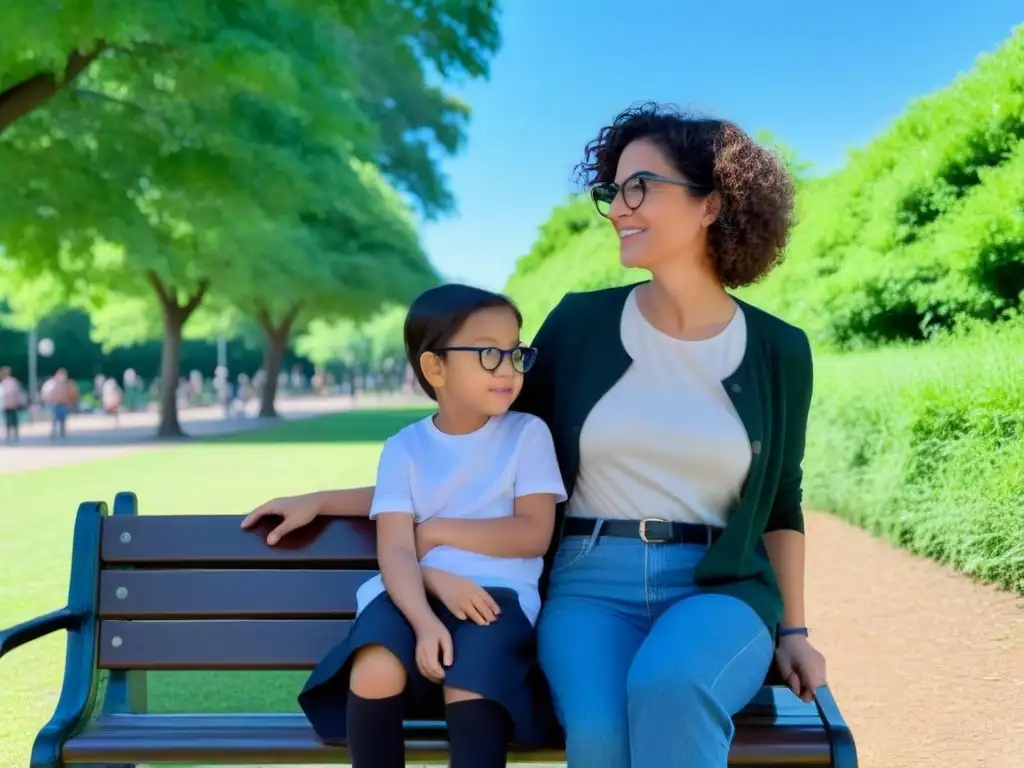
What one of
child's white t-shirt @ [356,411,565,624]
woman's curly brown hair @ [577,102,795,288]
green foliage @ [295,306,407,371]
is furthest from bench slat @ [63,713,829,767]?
green foliage @ [295,306,407,371]

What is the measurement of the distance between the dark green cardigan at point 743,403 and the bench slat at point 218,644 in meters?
0.73

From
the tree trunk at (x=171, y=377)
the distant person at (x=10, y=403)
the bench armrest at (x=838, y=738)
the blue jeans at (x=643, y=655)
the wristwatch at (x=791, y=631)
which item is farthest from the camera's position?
the tree trunk at (x=171, y=377)

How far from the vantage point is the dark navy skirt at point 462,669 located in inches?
93.0

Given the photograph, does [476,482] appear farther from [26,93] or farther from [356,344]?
[356,344]

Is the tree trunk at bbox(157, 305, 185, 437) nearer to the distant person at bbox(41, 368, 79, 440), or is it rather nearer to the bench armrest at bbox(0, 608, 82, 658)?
the distant person at bbox(41, 368, 79, 440)

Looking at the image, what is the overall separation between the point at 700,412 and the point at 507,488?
466 mm

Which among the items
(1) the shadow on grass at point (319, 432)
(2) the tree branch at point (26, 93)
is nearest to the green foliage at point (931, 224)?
(2) the tree branch at point (26, 93)

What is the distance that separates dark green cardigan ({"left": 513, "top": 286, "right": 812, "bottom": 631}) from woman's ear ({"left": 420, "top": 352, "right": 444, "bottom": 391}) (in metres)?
0.30

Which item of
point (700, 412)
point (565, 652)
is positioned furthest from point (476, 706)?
point (700, 412)

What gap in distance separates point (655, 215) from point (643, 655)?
1017 mm

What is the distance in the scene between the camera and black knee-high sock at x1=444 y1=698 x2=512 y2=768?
2318 millimetres

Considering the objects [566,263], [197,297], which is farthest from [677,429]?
[197,297]

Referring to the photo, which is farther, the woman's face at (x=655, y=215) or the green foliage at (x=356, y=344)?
the green foliage at (x=356, y=344)

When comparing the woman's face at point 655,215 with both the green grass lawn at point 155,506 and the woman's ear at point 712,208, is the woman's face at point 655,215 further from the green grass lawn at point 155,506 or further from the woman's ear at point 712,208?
the green grass lawn at point 155,506
